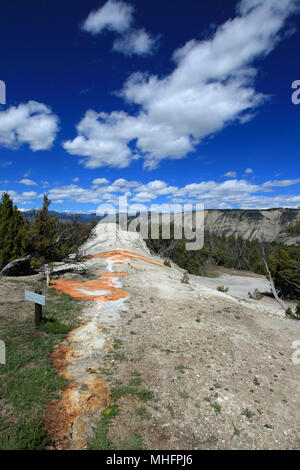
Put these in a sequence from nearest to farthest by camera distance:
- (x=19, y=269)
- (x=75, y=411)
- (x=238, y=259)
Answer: (x=75, y=411) → (x=19, y=269) → (x=238, y=259)

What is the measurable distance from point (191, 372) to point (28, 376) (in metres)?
4.72

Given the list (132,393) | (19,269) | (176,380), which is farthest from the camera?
(19,269)

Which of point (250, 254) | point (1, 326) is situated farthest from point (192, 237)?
point (1, 326)

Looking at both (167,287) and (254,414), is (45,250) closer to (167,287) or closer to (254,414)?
(167,287)

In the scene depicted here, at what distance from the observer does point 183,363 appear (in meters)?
8.25

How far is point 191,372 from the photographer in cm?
777

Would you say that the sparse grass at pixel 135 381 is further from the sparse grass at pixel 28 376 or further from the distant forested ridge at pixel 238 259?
the distant forested ridge at pixel 238 259

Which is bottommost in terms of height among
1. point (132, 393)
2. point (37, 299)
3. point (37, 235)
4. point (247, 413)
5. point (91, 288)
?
point (247, 413)

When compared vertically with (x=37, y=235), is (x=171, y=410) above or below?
below

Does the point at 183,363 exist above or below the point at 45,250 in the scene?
below

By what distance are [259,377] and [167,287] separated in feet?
33.0

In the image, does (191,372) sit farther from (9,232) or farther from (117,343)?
(9,232)

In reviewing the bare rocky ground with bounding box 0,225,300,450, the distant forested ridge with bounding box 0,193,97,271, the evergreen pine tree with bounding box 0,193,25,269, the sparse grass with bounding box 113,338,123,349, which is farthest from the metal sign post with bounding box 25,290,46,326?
the evergreen pine tree with bounding box 0,193,25,269

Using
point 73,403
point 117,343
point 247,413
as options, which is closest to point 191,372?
point 247,413
